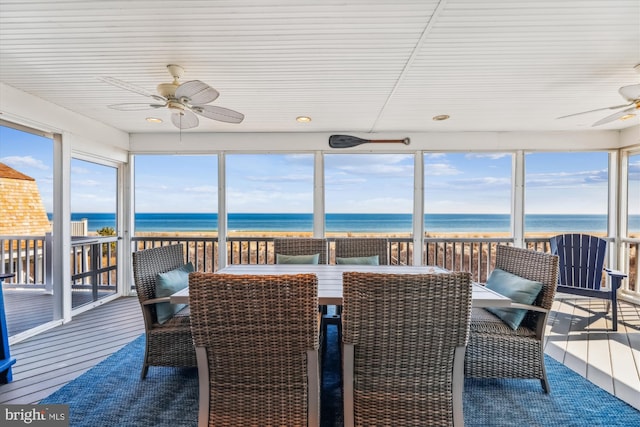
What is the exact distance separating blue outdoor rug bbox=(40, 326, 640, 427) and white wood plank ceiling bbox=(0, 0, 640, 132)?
7.91 ft

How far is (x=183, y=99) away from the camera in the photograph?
7.16 feet

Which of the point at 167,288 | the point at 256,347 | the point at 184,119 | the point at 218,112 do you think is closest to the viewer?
the point at 256,347

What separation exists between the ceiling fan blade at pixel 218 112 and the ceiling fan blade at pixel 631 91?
3082mm

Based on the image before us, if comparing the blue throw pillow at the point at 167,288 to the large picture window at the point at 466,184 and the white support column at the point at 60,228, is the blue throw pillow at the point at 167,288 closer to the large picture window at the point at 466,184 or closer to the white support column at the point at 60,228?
the white support column at the point at 60,228

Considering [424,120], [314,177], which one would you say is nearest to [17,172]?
[314,177]

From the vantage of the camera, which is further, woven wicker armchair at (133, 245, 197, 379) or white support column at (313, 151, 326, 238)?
white support column at (313, 151, 326, 238)

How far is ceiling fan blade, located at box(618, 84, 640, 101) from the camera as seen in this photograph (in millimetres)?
2242

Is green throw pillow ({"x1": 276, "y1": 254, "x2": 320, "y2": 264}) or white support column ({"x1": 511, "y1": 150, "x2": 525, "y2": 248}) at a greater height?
white support column ({"x1": 511, "y1": 150, "x2": 525, "y2": 248})

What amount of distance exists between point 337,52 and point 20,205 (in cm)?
371

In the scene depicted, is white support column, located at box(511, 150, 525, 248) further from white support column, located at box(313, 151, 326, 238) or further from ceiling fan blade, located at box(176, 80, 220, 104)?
ceiling fan blade, located at box(176, 80, 220, 104)

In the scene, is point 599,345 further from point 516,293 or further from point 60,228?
point 60,228

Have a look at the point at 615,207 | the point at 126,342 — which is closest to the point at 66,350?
the point at 126,342

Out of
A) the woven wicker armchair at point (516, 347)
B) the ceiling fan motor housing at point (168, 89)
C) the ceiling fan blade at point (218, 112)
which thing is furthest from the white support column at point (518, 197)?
the ceiling fan motor housing at point (168, 89)

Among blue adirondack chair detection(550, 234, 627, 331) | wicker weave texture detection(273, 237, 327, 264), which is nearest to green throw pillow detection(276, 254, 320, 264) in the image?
wicker weave texture detection(273, 237, 327, 264)
